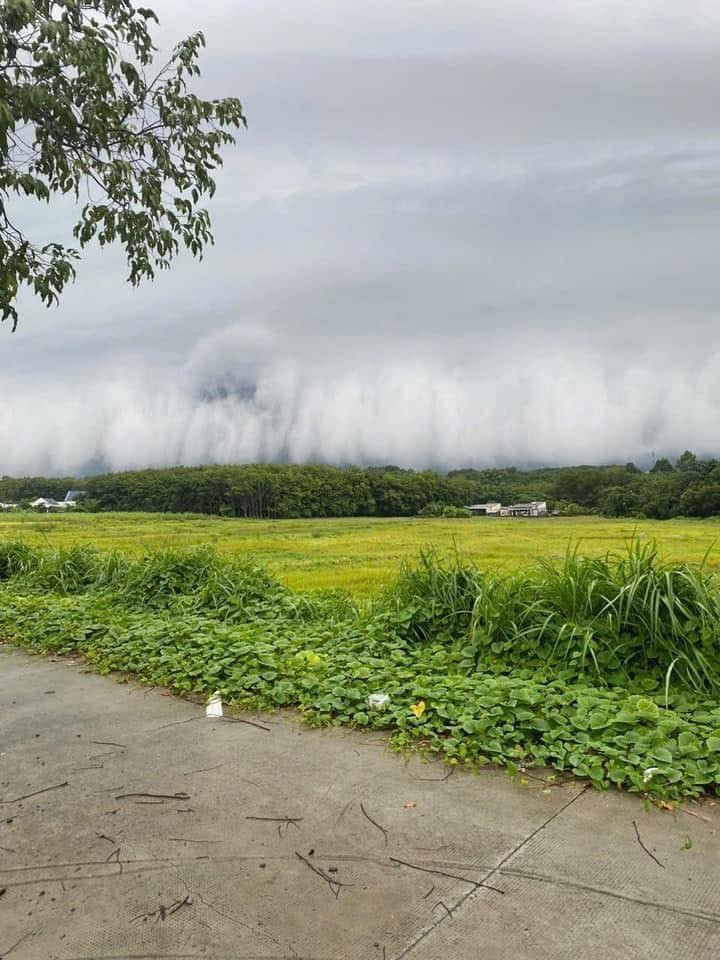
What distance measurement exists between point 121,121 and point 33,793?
339cm

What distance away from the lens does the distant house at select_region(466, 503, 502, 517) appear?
5359 centimetres

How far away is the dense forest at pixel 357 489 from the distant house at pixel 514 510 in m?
1.22

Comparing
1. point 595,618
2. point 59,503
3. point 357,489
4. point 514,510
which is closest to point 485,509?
point 514,510

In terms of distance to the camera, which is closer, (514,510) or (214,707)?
(214,707)

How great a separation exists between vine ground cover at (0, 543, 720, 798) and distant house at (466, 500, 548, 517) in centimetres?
4541

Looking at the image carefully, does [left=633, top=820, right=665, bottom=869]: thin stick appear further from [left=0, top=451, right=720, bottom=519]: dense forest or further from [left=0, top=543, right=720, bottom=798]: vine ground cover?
[left=0, top=451, right=720, bottom=519]: dense forest

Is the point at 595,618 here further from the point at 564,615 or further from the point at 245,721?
the point at 245,721

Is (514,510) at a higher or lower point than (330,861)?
lower

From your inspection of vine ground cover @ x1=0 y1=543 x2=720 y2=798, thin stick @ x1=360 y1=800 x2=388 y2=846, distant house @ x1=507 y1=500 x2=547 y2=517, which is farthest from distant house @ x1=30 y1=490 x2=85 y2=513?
thin stick @ x1=360 y1=800 x2=388 y2=846

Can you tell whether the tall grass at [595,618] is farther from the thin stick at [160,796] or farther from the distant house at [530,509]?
the distant house at [530,509]

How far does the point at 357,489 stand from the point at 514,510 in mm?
16078

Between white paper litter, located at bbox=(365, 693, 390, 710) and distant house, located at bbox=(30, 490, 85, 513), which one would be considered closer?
white paper litter, located at bbox=(365, 693, 390, 710)

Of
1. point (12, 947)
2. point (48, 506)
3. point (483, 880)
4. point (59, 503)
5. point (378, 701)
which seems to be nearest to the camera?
point (12, 947)

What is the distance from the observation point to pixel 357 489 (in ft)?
210
